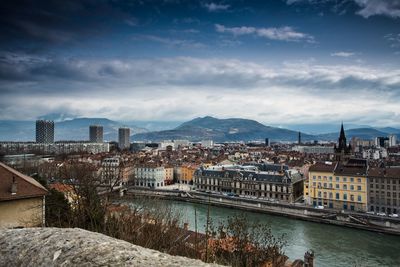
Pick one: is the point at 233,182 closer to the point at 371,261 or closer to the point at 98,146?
the point at 371,261

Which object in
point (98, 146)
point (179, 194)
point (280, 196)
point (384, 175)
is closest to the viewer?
point (384, 175)

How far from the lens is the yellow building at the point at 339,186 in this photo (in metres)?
34.7

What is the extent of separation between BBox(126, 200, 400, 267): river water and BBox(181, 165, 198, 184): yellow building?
25.9 metres

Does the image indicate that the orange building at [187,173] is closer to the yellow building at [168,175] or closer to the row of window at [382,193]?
the yellow building at [168,175]

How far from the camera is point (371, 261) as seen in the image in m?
20.3

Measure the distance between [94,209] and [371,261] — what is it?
57.8ft

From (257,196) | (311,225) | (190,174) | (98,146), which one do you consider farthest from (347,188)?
(98,146)

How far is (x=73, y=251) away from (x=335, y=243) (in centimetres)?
2453

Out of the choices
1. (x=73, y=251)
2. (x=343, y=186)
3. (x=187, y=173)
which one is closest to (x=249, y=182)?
(x=343, y=186)

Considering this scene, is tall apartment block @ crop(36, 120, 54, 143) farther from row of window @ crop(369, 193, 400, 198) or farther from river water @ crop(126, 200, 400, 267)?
row of window @ crop(369, 193, 400, 198)

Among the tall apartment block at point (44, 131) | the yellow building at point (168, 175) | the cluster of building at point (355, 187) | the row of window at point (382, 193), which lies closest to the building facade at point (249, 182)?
the cluster of building at point (355, 187)

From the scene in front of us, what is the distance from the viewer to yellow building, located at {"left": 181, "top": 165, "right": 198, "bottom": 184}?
58.3 meters

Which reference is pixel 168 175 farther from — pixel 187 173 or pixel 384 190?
pixel 384 190

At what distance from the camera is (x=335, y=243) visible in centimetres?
2447
